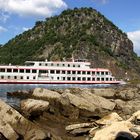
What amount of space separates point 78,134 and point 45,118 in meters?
5.74

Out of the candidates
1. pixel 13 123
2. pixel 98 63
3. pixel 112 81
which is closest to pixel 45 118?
pixel 13 123

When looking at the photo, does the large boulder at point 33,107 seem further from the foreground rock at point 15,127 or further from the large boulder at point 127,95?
the large boulder at point 127,95

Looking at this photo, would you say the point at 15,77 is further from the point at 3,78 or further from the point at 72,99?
the point at 72,99

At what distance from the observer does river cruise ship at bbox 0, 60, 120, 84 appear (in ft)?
379

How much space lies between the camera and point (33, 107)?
113ft

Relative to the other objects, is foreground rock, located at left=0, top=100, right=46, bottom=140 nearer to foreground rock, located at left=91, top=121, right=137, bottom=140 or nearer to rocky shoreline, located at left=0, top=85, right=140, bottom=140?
rocky shoreline, located at left=0, top=85, right=140, bottom=140

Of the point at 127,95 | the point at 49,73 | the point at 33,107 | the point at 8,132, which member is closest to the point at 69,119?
the point at 33,107

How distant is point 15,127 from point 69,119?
10214 mm

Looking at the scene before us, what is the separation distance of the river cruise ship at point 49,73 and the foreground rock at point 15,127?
86.2m

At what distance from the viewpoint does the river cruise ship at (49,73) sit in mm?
115438

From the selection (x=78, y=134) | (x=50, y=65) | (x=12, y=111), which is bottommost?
(x=78, y=134)

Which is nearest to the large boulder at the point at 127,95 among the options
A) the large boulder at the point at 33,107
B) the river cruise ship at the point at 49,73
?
the large boulder at the point at 33,107

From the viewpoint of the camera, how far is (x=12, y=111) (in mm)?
29359

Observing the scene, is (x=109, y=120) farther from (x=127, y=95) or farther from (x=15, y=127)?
(x=127, y=95)
